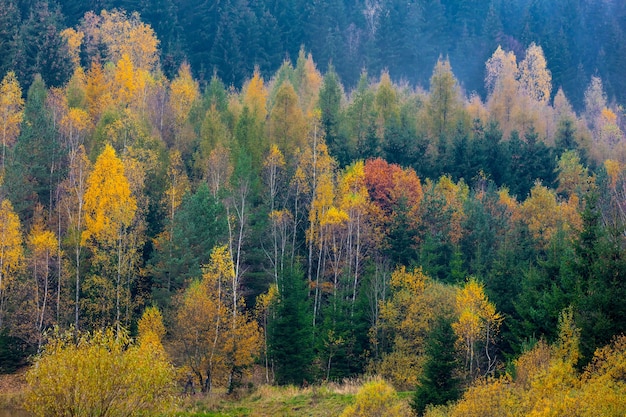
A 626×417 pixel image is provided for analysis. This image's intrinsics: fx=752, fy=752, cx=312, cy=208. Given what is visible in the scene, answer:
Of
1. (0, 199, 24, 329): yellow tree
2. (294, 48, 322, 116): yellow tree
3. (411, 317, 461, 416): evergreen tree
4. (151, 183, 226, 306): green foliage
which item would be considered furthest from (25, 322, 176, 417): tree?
(294, 48, 322, 116): yellow tree

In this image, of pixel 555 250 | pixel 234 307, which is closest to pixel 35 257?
pixel 234 307

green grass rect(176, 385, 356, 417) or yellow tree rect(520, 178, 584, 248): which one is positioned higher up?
yellow tree rect(520, 178, 584, 248)

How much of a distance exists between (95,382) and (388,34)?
106m

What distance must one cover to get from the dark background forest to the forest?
36.9 meters

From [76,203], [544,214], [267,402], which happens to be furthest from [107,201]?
[544,214]

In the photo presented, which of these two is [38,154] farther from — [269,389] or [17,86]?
[269,389]

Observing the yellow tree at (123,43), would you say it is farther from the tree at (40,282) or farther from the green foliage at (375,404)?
the green foliage at (375,404)

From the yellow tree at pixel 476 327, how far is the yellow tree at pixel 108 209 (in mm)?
23185

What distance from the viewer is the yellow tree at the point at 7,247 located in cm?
4988

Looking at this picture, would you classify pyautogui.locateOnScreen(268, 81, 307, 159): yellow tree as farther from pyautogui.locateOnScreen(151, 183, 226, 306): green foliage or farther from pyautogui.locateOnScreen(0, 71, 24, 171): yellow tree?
pyautogui.locateOnScreen(0, 71, 24, 171): yellow tree

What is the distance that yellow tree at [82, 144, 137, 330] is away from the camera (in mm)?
52000

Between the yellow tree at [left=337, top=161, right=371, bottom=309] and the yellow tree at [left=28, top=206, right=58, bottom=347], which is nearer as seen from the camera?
the yellow tree at [left=28, top=206, right=58, bottom=347]

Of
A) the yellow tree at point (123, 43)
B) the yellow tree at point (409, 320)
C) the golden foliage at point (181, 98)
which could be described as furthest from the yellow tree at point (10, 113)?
the yellow tree at point (409, 320)

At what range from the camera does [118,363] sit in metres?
26.7
